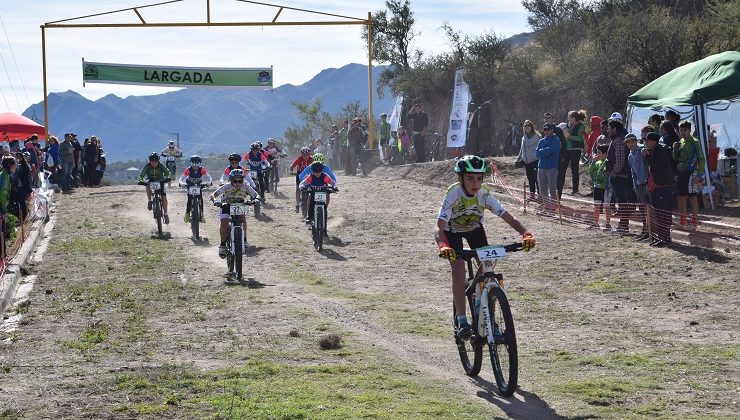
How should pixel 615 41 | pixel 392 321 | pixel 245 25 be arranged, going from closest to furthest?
pixel 392 321 < pixel 615 41 < pixel 245 25

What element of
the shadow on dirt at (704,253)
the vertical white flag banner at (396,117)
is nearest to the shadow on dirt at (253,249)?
the shadow on dirt at (704,253)

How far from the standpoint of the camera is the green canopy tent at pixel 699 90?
20.2 metres

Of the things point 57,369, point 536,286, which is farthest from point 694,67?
point 57,369

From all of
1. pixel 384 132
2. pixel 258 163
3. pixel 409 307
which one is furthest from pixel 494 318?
pixel 384 132

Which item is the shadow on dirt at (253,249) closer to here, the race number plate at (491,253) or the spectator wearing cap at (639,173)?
the spectator wearing cap at (639,173)

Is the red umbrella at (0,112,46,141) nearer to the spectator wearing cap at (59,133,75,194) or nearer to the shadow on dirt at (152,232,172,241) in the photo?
the spectator wearing cap at (59,133,75,194)

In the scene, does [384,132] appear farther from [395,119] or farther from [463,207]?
[463,207]

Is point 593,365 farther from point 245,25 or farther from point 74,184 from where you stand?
point 74,184

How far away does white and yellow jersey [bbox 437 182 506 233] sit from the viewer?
9.41 m

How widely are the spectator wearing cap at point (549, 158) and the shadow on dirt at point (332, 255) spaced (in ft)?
15.7

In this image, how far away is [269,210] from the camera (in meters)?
28.9

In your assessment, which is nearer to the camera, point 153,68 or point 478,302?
point 478,302

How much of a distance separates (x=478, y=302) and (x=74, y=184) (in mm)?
29644

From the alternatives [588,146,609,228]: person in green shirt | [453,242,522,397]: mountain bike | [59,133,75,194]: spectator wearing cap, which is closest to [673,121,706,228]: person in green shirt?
[588,146,609,228]: person in green shirt
